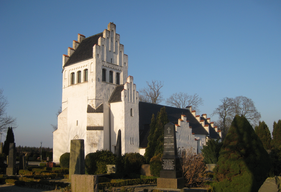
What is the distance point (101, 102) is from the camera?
84.7ft

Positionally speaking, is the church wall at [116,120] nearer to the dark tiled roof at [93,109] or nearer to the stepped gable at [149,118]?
the dark tiled roof at [93,109]

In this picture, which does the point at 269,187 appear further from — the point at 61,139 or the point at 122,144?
the point at 61,139

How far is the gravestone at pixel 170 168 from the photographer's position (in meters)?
12.8

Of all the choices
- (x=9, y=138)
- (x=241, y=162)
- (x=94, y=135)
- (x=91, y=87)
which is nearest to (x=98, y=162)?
(x=94, y=135)

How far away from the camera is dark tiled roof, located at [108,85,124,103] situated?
2606 centimetres

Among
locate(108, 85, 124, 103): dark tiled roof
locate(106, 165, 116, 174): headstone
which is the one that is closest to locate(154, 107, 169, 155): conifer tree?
locate(108, 85, 124, 103): dark tiled roof

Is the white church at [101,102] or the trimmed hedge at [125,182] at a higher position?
the white church at [101,102]

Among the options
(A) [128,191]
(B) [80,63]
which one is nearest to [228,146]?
(A) [128,191]

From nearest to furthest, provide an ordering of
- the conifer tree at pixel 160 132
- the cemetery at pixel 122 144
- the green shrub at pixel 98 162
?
1. the cemetery at pixel 122 144
2. the green shrub at pixel 98 162
3. the conifer tree at pixel 160 132

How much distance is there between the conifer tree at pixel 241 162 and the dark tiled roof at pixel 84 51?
→ 1842cm

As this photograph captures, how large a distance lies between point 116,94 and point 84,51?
19.1 feet

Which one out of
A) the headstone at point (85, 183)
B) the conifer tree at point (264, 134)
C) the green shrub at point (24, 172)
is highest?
the conifer tree at point (264, 134)

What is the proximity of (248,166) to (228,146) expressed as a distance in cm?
112

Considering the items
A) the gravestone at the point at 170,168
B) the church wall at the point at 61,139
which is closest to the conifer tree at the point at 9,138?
the church wall at the point at 61,139
